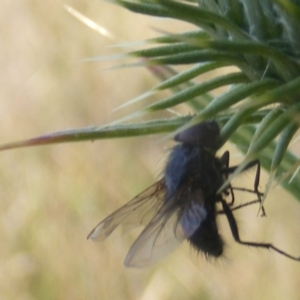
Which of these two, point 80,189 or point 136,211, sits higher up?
point 136,211

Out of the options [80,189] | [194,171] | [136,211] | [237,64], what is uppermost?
[237,64]

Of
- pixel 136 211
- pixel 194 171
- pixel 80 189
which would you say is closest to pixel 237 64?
pixel 194 171

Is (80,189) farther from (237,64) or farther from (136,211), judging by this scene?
(237,64)

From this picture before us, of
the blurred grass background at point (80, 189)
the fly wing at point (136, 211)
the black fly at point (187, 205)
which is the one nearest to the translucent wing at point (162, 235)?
the black fly at point (187, 205)

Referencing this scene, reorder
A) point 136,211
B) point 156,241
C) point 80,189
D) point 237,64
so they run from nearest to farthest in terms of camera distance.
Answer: point 237,64 → point 156,241 → point 136,211 → point 80,189

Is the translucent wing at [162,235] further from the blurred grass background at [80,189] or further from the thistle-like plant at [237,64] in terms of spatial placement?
the blurred grass background at [80,189]

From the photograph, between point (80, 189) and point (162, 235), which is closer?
point (162, 235)
